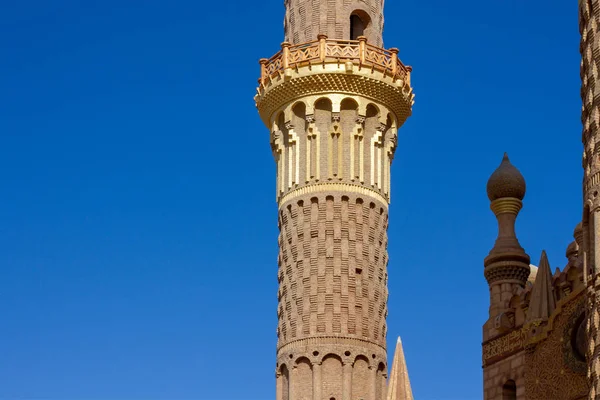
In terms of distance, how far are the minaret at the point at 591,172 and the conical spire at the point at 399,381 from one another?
13.4 meters

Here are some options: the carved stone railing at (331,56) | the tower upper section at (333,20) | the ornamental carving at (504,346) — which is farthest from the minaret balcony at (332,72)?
the ornamental carving at (504,346)

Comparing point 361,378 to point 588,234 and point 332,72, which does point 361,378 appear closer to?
point 332,72

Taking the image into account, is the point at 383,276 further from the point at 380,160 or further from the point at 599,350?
the point at 599,350

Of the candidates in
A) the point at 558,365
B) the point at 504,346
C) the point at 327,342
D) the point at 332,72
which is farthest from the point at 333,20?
the point at 558,365

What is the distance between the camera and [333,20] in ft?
91.0

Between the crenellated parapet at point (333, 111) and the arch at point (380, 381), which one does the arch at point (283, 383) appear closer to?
the arch at point (380, 381)

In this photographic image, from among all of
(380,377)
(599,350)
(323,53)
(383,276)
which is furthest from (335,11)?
(599,350)

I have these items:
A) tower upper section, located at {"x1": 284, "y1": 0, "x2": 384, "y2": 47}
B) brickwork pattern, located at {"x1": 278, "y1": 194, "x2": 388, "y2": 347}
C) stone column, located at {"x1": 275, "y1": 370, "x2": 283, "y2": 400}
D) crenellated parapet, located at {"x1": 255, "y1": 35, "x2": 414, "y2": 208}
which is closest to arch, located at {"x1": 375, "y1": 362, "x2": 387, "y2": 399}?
brickwork pattern, located at {"x1": 278, "y1": 194, "x2": 388, "y2": 347}

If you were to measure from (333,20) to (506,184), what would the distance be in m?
5.37

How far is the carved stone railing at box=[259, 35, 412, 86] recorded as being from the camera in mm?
27078

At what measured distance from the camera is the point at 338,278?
25922 mm

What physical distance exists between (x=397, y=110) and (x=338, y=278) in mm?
4429

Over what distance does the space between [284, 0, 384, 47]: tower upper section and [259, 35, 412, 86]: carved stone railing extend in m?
0.42

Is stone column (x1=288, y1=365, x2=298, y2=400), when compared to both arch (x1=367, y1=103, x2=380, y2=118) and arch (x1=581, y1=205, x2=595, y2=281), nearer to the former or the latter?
arch (x1=367, y1=103, x2=380, y2=118)
